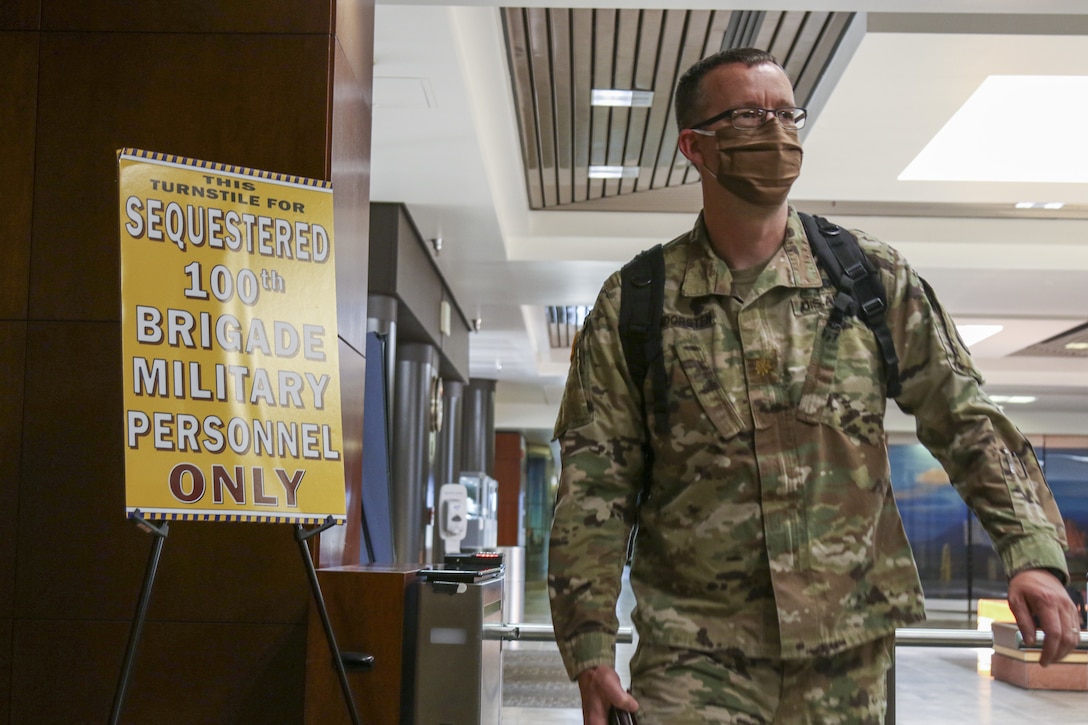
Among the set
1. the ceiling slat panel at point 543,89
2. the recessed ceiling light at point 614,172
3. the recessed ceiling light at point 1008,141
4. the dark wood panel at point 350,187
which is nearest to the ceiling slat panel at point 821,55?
the recessed ceiling light at point 1008,141

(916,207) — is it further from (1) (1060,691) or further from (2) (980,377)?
(2) (980,377)

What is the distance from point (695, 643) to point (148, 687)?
6.68 feet

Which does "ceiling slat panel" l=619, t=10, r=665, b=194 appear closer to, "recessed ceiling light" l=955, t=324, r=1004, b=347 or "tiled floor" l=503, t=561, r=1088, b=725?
"tiled floor" l=503, t=561, r=1088, b=725

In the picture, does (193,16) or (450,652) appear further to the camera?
(193,16)

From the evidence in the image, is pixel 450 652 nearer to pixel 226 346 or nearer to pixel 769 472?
pixel 226 346

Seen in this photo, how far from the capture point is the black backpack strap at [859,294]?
1655 mm

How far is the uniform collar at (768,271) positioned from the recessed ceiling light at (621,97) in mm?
5338

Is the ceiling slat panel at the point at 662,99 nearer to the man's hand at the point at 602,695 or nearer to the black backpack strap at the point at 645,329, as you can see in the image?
the black backpack strap at the point at 645,329

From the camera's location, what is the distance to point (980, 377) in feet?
5.40

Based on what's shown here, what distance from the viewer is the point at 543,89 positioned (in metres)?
6.94

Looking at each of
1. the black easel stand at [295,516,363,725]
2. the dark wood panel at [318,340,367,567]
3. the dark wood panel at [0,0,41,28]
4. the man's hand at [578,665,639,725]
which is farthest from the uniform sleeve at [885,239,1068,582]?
the dark wood panel at [0,0,41,28]

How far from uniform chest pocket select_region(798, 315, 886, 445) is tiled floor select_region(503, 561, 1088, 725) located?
3.22 metres

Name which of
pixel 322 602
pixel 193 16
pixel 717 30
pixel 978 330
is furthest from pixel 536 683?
pixel 978 330

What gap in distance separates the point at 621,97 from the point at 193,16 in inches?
161
